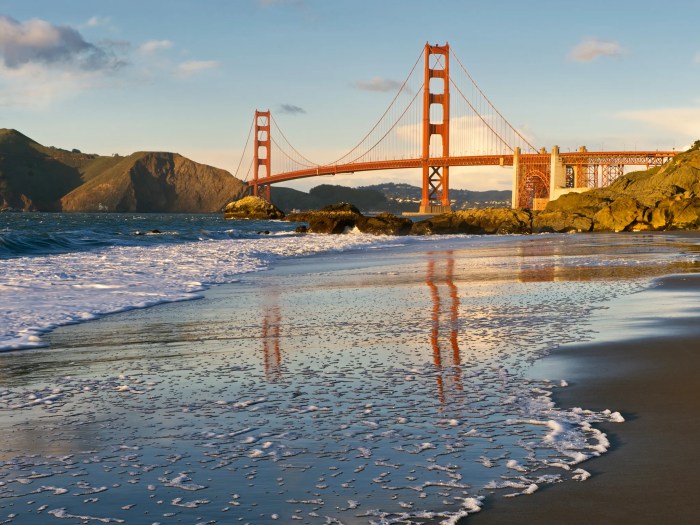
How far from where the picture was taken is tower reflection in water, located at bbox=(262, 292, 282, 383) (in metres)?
5.18

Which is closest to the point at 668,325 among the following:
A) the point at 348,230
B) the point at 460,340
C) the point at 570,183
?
the point at 460,340

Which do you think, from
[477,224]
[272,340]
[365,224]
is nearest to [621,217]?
[477,224]

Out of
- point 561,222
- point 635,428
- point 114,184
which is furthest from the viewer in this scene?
point 114,184

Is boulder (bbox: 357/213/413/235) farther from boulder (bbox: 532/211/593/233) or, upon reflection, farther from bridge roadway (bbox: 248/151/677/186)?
bridge roadway (bbox: 248/151/677/186)

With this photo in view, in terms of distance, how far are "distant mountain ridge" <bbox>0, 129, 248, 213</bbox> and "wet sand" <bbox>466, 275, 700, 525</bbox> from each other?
525 feet

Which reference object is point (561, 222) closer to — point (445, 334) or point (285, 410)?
point (445, 334)

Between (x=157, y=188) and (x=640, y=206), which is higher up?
(x=157, y=188)

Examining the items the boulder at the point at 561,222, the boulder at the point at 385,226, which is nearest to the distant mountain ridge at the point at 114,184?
the boulder at the point at 385,226

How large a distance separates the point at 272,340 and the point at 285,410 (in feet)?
8.07

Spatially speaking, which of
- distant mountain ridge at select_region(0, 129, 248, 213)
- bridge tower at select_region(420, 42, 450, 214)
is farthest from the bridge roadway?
distant mountain ridge at select_region(0, 129, 248, 213)

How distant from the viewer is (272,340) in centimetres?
653

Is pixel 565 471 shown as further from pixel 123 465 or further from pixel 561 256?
pixel 561 256

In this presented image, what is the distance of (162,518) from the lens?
2656 mm

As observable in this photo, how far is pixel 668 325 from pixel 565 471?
4436 mm
